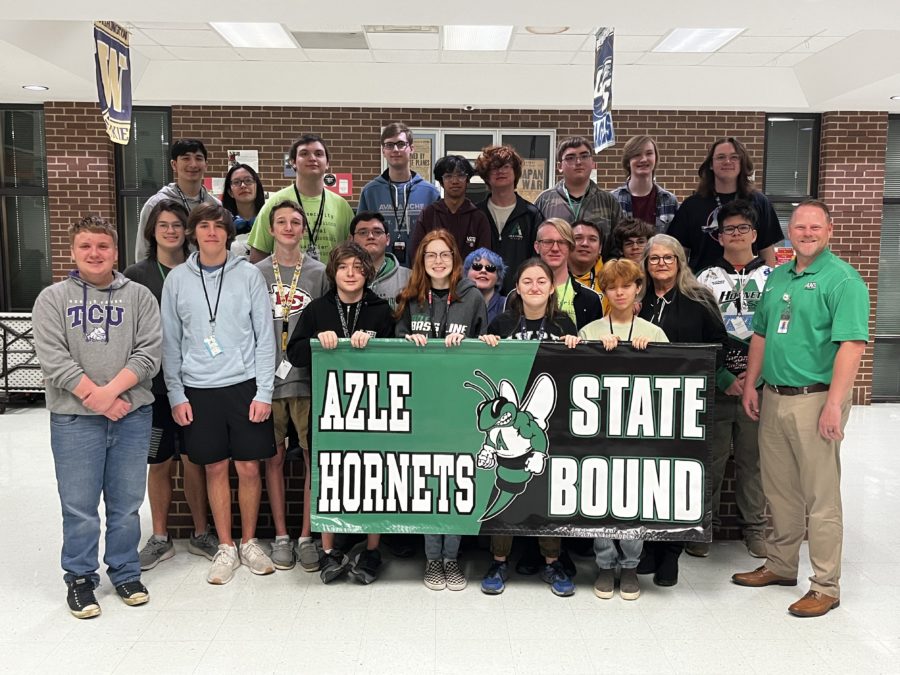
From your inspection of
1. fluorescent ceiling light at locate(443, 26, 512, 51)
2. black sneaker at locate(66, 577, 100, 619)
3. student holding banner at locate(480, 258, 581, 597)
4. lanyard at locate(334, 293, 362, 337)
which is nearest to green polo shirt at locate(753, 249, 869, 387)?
student holding banner at locate(480, 258, 581, 597)

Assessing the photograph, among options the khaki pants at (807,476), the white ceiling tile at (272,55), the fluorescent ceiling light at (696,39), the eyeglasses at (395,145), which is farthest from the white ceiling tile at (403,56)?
the khaki pants at (807,476)

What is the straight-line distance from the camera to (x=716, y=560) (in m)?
3.75

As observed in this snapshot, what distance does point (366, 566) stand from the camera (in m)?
3.44

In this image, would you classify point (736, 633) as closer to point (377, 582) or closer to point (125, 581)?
point (377, 582)

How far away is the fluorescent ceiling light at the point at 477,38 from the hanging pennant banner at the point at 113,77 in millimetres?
2745

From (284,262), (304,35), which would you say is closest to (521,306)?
(284,262)

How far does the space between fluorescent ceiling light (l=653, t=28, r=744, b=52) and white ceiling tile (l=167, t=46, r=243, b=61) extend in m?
4.00

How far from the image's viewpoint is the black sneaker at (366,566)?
338cm

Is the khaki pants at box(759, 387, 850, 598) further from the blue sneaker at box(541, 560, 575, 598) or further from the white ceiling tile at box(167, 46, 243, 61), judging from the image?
the white ceiling tile at box(167, 46, 243, 61)

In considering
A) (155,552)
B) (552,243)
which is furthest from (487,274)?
(155,552)

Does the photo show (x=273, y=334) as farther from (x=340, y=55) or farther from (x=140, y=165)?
(x=140, y=165)

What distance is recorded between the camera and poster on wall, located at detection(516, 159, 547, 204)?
802 centimetres

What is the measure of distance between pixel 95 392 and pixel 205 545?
1.14 m

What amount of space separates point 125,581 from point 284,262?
1.58 m
